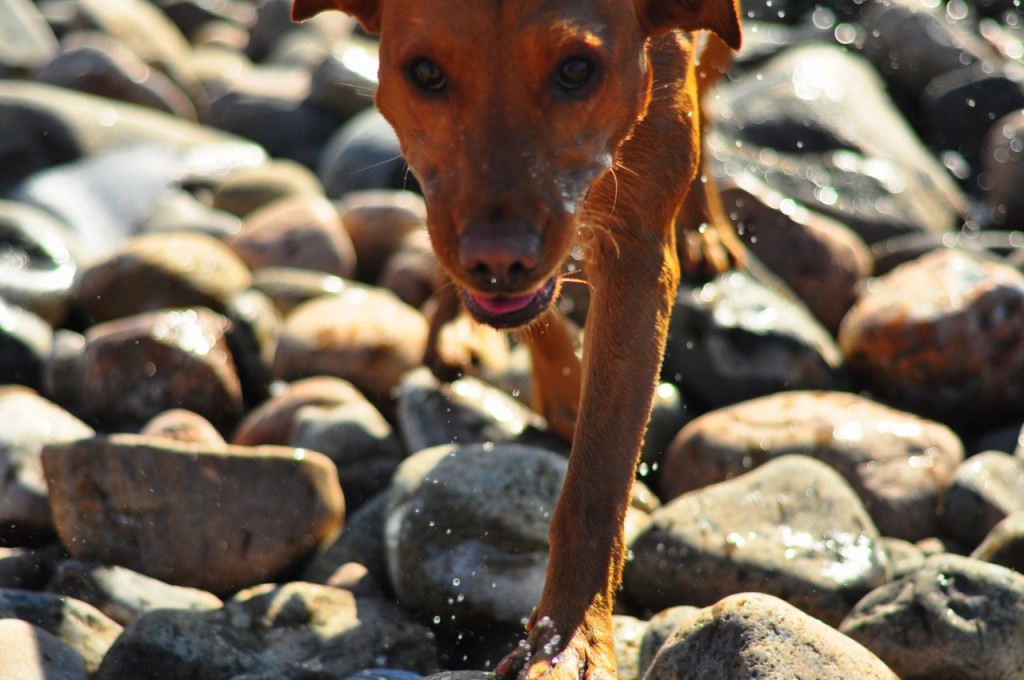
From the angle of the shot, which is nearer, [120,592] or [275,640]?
[275,640]

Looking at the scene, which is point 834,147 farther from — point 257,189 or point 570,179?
point 570,179

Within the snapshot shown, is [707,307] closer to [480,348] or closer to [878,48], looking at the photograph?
[480,348]

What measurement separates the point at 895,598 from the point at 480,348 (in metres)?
2.70

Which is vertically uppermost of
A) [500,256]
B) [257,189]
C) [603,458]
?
[500,256]

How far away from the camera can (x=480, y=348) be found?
6.45 meters

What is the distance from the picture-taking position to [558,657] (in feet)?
12.0

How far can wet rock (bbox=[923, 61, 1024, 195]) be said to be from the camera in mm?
9922

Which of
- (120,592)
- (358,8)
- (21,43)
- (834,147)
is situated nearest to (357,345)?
(120,592)

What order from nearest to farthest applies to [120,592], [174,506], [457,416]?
[120,592]
[174,506]
[457,416]

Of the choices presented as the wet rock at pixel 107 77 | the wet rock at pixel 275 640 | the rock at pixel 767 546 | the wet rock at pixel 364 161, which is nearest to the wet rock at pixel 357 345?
the wet rock at pixel 275 640

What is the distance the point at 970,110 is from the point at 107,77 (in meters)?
7.04

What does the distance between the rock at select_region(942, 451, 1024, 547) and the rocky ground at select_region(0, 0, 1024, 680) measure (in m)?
0.01

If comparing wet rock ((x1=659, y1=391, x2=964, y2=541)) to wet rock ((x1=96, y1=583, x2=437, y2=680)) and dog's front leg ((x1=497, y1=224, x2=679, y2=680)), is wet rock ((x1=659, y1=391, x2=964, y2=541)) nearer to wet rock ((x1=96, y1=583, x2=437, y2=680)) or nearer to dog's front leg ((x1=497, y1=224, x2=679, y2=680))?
dog's front leg ((x1=497, y1=224, x2=679, y2=680))

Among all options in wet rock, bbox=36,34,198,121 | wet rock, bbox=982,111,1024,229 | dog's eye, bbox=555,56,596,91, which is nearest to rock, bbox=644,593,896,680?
Result: dog's eye, bbox=555,56,596,91
